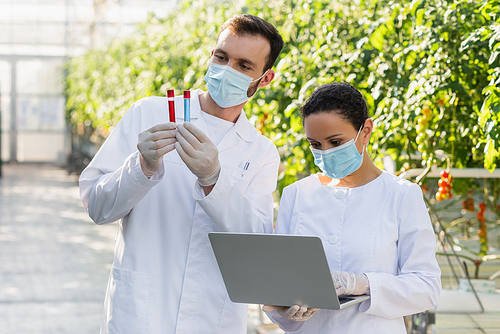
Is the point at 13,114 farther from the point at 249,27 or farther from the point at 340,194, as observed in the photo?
the point at 340,194

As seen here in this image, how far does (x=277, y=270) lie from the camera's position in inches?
47.1

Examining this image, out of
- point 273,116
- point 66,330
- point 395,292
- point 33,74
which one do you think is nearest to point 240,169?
point 395,292

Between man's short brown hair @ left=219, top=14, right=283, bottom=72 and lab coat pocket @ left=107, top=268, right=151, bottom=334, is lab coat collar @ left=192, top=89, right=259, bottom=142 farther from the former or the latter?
lab coat pocket @ left=107, top=268, right=151, bottom=334

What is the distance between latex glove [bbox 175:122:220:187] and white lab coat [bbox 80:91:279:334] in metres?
0.15

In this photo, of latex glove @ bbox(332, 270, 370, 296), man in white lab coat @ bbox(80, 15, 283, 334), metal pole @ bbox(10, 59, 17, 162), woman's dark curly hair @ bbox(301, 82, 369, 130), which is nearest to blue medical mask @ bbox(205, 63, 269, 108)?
man in white lab coat @ bbox(80, 15, 283, 334)

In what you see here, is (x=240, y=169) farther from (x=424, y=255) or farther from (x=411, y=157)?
(x=411, y=157)

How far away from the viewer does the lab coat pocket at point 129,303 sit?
1432 mm

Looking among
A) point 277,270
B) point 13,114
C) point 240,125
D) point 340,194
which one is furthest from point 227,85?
point 13,114

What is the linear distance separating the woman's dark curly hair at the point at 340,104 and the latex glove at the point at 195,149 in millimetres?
302

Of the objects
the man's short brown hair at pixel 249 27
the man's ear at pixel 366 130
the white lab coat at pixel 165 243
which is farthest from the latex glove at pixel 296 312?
the man's short brown hair at pixel 249 27

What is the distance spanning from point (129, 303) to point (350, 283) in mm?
580

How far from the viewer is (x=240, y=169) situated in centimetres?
155

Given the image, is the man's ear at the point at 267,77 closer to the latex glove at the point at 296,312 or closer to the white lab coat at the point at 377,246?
the white lab coat at the point at 377,246

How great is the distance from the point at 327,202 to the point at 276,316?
31 centimetres
